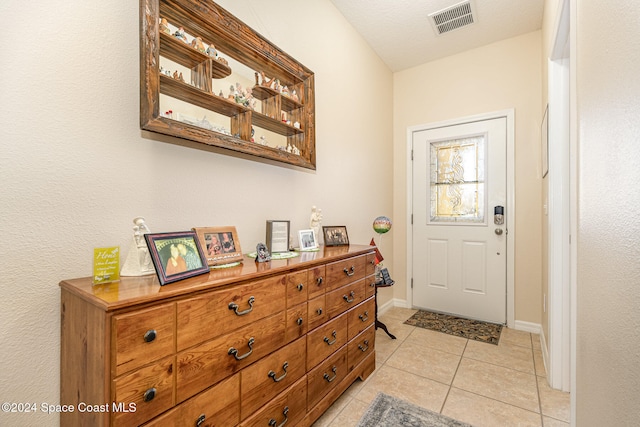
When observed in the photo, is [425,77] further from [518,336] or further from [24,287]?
[24,287]

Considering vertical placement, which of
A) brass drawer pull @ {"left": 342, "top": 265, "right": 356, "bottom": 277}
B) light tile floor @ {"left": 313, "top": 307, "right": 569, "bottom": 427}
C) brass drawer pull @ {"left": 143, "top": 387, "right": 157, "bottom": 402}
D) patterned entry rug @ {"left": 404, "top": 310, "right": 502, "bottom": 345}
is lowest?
A: patterned entry rug @ {"left": 404, "top": 310, "right": 502, "bottom": 345}

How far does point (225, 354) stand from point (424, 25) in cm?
323

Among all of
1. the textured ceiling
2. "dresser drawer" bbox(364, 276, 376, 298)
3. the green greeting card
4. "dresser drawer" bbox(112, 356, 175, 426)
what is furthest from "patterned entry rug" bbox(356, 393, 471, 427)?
the textured ceiling

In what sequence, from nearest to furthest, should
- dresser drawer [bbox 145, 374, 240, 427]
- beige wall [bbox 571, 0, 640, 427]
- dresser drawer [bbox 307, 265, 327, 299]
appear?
1. beige wall [bbox 571, 0, 640, 427]
2. dresser drawer [bbox 145, 374, 240, 427]
3. dresser drawer [bbox 307, 265, 327, 299]

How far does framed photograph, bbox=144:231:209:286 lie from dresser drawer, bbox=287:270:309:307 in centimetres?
39

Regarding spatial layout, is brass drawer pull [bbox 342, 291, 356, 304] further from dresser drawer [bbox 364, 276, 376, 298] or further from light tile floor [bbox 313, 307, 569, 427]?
light tile floor [bbox 313, 307, 569, 427]

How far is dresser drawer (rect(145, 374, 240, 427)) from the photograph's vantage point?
94cm

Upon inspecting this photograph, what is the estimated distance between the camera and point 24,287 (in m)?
0.98

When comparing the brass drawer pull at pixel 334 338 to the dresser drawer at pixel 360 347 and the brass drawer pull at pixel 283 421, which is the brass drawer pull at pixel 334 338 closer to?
the dresser drawer at pixel 360 347

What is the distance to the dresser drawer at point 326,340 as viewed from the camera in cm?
151

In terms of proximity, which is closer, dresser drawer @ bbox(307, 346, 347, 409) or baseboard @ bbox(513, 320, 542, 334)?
dresser drawer @ bbox(307, 346, 347, 409)

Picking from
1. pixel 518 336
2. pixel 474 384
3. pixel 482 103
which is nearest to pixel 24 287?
pixel 474 384

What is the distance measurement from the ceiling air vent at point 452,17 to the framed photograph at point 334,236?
85.7 inches

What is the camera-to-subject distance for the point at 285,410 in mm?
1362
